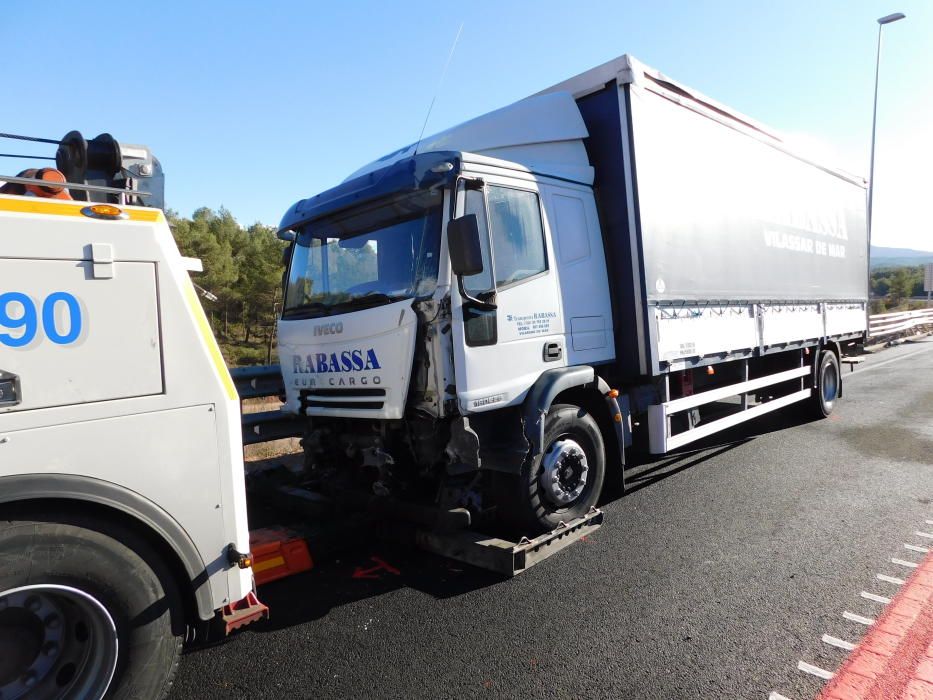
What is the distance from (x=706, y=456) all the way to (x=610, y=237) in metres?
3.14

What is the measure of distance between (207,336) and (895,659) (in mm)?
3556

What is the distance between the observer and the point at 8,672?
2232mm

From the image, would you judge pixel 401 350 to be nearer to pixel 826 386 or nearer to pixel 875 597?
pixel 875 597

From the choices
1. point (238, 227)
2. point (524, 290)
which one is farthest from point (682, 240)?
point (238, 227)

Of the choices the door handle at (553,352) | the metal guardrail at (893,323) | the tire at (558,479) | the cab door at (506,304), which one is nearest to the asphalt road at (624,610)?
the tire at (558,479)

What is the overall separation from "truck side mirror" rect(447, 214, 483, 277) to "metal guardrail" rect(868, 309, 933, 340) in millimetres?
21506

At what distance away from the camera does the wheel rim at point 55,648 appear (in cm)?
222

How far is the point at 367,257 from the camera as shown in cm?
422

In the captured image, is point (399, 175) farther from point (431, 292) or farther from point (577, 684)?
point (577, 684)

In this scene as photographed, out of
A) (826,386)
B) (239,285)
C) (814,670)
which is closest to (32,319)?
(814,670)

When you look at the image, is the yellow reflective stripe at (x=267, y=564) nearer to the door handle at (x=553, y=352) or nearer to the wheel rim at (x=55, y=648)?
the wheel rim at (x=55, y=648)

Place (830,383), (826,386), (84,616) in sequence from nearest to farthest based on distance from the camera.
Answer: (84,616)
(826,386)
(830,383)

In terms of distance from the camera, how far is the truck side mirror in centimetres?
356

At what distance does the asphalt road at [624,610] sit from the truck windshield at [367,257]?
1.93 meters
